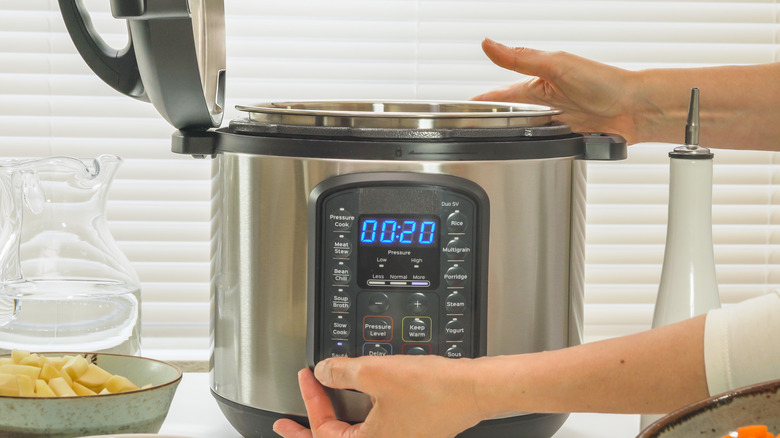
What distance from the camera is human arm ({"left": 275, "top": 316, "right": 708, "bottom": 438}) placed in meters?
0.62

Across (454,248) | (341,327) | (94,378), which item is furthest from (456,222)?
(94,378)

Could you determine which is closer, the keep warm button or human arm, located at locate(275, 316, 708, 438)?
human arm, located at locate(275, 316, 708, 438)

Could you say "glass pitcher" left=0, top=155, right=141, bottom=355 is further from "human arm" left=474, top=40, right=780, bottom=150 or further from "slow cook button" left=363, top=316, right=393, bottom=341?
"human arm" left=474, top=40, right=780, bottom=150

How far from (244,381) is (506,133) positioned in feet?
1.06

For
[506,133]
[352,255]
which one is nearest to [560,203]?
[506,133]

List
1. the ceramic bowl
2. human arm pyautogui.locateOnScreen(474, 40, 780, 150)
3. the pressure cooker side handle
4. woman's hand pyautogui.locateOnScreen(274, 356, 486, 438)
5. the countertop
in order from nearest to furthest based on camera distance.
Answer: the ceramic bowl
woman's hand pyautogui.locateOnScreen(274, 356, 486, 438)
the pressure cooker side handle
the countertop
human arm pyautogui.locateOnScreen(474, 40, 780, 150)

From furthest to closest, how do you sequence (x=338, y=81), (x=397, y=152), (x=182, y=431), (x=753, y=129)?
(x=338, y=81) < (x=753, y=129) < (x=182, y=431) < (x=397, y=152)

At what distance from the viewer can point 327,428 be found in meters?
0.72

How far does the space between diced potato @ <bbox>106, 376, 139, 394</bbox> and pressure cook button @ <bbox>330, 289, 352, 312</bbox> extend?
19 cm

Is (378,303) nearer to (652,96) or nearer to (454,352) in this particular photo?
(454,352)

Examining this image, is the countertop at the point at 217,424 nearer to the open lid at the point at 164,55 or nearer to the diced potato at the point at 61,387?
the diced potato at the point at 61,387

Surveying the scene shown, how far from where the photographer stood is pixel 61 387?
728 mm

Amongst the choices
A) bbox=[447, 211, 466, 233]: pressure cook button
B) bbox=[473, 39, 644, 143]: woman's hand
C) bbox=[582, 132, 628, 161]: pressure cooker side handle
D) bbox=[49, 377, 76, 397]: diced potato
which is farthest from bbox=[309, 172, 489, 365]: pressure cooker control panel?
bbox=[473, 39, 644, 143]: woman's hand

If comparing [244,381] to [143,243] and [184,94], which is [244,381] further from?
[143,243]
